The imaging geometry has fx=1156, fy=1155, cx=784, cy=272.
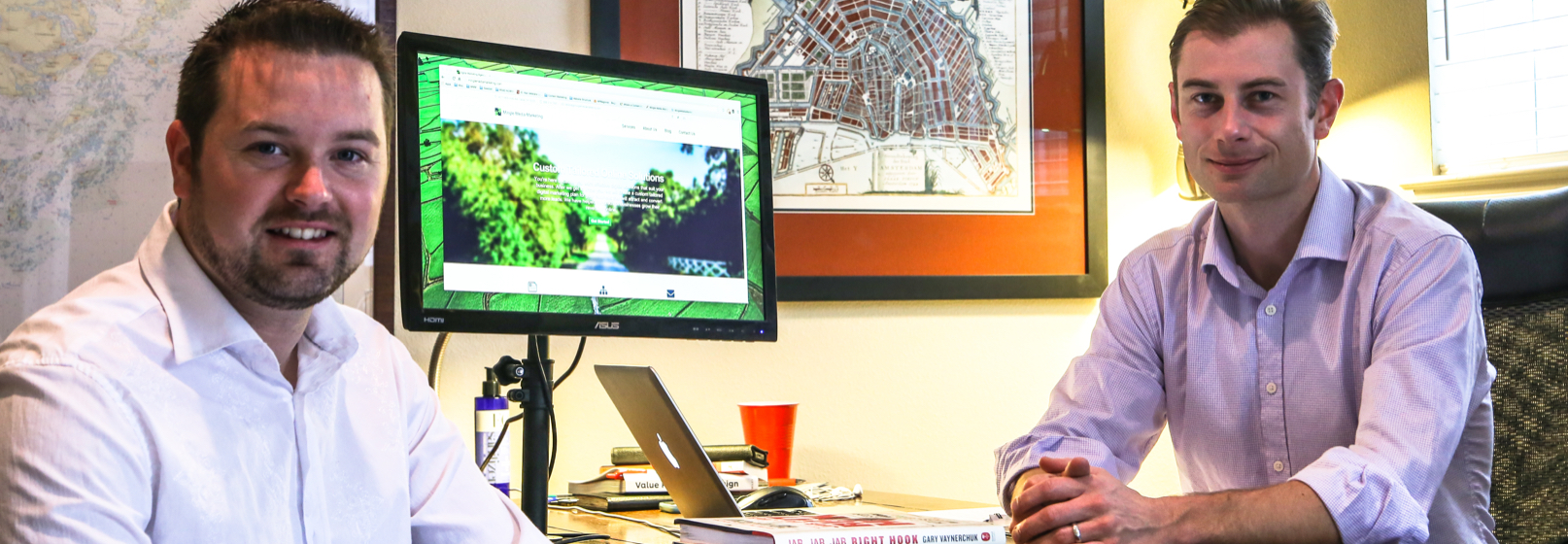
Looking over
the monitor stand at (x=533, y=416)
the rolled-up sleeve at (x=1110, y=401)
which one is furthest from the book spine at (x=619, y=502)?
the rolled-up sleeve at (x=1110, y=401)

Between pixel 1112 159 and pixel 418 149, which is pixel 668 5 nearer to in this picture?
pixel 418 149

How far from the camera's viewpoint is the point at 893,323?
91.2 inches

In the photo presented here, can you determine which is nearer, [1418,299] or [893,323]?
[1418,299]

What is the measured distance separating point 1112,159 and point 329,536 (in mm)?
1886

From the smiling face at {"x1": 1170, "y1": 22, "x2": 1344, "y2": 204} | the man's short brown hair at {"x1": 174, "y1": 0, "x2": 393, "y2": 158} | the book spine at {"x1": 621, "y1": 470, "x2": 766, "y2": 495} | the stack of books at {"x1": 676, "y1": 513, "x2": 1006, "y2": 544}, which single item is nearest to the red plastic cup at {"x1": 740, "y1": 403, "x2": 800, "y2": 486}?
the book spine at {"x1": 621, "y1": 470, "x2": 766, "y2": 495}

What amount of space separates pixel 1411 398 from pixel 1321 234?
0.93 feet

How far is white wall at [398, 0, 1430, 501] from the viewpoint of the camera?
82.1 inches

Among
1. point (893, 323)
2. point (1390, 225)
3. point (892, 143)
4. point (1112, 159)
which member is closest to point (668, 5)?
point (892, 143)

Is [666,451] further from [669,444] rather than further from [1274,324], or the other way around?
[1274,324]

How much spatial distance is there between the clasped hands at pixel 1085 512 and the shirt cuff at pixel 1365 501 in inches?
6.6

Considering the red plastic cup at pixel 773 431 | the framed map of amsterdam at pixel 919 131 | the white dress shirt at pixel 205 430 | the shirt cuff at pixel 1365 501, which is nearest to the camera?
the white dress shirt at pixel 205 430

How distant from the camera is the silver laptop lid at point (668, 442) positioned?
1444mm

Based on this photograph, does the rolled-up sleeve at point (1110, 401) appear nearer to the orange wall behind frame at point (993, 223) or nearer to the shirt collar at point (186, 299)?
the orange wall behind frame at point (993, 223)

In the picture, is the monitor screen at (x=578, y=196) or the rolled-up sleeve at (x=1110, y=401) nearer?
the monitor screen at (x=578, y=196)
